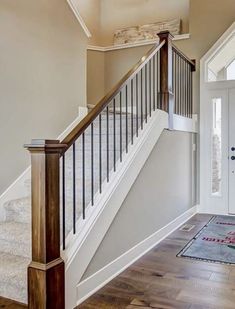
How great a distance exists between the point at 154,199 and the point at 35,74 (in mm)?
1987

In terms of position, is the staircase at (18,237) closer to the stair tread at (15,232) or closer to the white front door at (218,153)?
the stair tread at (15,232)

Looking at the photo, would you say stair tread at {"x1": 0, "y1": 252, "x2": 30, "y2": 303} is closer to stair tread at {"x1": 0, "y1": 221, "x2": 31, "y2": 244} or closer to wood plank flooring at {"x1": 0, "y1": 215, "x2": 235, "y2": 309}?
wood plank flooring at {"x1": 0, "y1": 215, "x2": 235, "y2": 309}

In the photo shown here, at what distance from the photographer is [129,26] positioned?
6219mm

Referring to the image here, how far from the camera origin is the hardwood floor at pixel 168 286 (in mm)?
2281

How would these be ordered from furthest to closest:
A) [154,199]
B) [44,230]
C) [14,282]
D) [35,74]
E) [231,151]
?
[231,151]
[35,74]
[154,199]
[14,282]
[44,230]

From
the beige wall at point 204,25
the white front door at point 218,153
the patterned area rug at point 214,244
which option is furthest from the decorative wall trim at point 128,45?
the patterned area rug at point 214,244

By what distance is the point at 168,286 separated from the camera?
2561mm

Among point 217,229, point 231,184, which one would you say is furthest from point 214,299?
point 231,184

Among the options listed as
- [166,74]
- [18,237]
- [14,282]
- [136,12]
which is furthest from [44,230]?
[136,12]

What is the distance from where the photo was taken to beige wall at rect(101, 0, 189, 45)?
5.81m

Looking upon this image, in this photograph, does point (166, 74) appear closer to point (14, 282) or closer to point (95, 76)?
point (95, 76)

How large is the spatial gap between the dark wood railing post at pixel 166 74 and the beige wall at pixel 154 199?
0.34m

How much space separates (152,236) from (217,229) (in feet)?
3.78

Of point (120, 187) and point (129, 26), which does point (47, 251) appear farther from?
point (129, 26)
